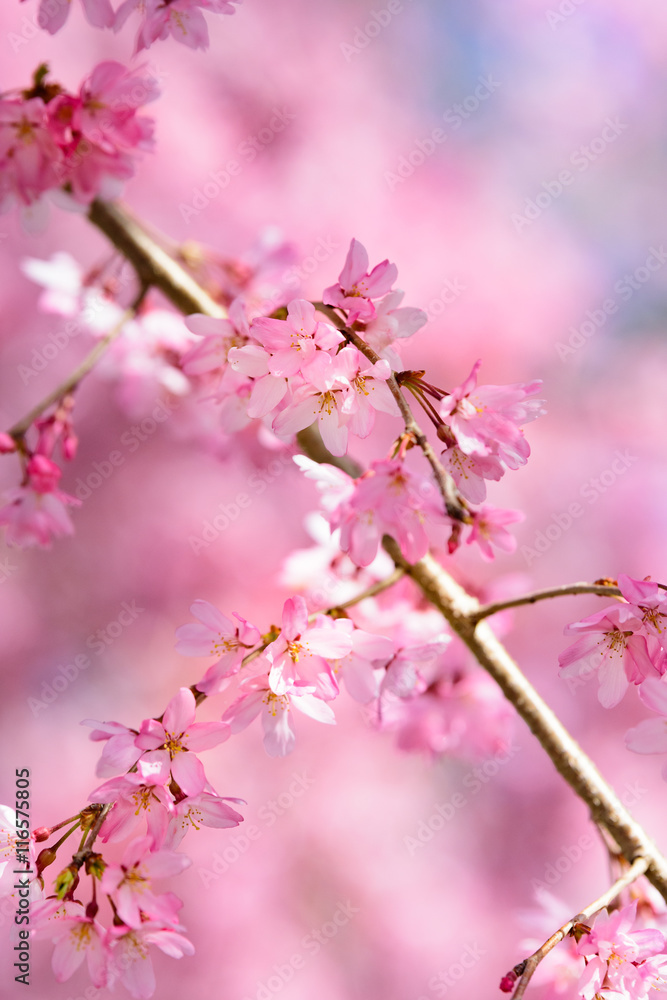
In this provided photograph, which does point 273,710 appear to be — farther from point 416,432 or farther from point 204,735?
point 416,432

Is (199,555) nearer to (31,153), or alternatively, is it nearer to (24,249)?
(24,249)

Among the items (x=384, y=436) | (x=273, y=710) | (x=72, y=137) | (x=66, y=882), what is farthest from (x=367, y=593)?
(x=384, y=436)

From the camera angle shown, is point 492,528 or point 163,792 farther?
point 492,528

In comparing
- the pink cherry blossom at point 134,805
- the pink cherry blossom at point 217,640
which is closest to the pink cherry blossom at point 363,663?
the pink cherry blossom at point 217,640

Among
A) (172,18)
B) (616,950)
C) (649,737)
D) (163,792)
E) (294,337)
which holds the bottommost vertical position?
(616,950)

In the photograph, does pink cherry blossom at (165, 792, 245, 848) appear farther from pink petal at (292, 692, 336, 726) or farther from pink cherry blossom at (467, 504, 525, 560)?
pink cherry blossom at (467, 504, 525, 560)

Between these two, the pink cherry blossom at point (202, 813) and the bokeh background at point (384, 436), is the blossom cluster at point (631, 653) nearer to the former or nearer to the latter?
the pink cherry blossom at point (202, 813)

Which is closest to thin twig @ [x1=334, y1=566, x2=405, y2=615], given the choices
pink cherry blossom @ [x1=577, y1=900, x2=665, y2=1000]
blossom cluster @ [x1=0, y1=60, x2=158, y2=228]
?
→ pink cherry blossom @ [x1=577, y1=900, x2=665, y2=1000]
